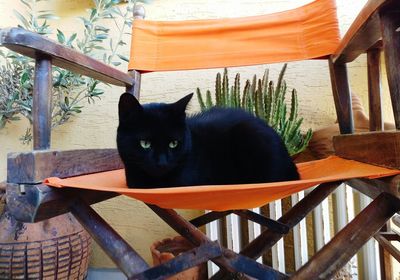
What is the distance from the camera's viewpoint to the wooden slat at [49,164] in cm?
54

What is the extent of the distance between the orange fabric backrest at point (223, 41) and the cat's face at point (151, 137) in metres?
0.38

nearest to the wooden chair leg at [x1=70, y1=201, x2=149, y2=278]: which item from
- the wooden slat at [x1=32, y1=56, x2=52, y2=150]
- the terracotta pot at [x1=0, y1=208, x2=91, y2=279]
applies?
the wooden slat at [x1=32, y1=56, x2=52, y2=150]

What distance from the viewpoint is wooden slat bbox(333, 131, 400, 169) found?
50 cm

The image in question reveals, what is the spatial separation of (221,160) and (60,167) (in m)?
0.36

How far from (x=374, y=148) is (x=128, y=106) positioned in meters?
0.49

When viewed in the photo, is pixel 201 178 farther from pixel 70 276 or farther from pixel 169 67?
pixel 70 276

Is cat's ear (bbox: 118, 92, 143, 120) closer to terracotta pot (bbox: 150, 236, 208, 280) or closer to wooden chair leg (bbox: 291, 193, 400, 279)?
wooden chair leg (bbox: 291, 193, 400, 279)

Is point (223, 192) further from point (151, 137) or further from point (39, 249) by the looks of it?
point (39, 249)

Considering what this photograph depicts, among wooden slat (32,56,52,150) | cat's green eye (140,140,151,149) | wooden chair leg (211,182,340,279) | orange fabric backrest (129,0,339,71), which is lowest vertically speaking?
wooden chair leg (211,182,340,279)

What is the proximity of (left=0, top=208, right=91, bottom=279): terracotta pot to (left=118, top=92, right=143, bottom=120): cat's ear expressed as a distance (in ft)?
2.12

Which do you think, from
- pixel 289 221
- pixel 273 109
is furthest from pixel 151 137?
pixel 273 109

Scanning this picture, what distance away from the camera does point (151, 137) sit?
0.71 m

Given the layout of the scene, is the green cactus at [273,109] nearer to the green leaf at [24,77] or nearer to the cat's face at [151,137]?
the cat's face at [151,137]

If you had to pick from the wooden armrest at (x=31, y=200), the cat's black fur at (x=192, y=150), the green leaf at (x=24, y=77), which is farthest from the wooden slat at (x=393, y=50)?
the green leaf at (x=24, y=77)
